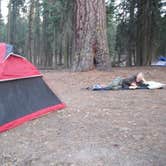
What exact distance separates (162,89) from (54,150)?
166 inches

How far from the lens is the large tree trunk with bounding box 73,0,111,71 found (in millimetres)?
9188

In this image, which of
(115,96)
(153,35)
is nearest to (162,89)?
(115,96)

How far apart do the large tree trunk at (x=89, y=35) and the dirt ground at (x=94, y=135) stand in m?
3.22

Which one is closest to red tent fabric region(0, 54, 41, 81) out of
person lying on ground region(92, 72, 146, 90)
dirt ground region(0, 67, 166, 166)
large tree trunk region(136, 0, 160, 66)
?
dirt ground region(0, 67, 166, 166)

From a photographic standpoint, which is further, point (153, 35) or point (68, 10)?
point (68, 10)

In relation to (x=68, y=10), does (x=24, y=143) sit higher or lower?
lower

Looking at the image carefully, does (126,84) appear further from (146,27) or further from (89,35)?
(146,27)

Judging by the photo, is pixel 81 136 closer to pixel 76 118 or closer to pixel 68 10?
pixel 76 118

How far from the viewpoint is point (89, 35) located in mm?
9281

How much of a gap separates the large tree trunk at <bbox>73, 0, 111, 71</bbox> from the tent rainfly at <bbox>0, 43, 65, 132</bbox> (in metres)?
4.05

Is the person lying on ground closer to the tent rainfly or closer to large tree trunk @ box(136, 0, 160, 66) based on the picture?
the tent rainfly

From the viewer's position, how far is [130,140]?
149 inches

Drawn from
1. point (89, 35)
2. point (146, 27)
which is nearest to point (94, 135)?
point (89, 35)

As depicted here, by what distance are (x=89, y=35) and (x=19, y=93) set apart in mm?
4844
